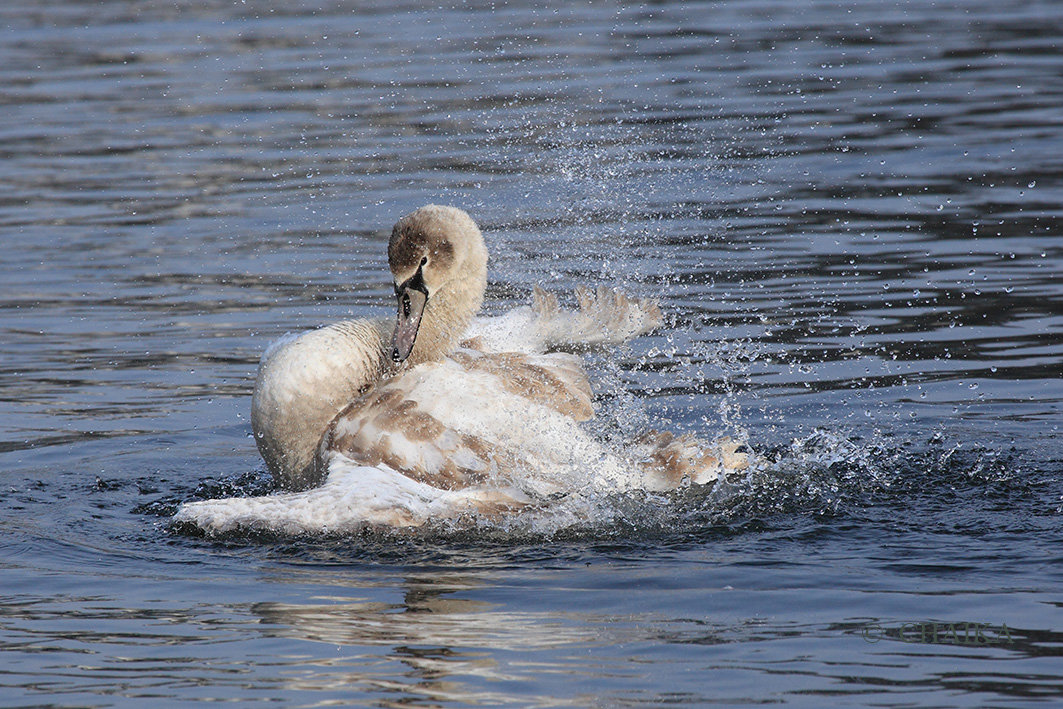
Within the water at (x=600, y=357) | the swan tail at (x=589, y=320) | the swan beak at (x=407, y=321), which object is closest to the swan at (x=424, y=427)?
the swan beak at (x=407, y=321)

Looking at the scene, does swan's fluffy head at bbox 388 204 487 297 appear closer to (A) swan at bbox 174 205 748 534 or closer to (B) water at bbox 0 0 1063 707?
(A) swan at bbox 174 205 748 534

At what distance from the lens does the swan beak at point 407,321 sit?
7.34 m

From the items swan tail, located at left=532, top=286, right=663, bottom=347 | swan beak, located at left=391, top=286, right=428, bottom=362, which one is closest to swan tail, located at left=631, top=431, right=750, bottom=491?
swan tail, located at left=532, top=286, right=663, bottom=347

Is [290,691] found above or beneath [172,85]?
beneath

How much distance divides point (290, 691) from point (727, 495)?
2.83 metres

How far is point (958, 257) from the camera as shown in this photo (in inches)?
475

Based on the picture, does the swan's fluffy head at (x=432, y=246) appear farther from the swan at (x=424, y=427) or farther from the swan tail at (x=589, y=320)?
the swan tail at (x=589, y=320)

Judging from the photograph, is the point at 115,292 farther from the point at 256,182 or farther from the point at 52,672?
the point at 52,672

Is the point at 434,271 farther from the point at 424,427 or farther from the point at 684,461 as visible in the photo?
the point at 684,461

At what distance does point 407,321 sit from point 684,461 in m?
1.53

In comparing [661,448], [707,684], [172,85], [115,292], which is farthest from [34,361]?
[172,85]

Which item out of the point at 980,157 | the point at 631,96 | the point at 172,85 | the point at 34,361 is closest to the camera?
the point at 34,361

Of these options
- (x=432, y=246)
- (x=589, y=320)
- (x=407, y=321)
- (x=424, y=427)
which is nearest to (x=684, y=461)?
(x=589, y=320)

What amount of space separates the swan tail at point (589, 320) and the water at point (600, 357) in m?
0.47
